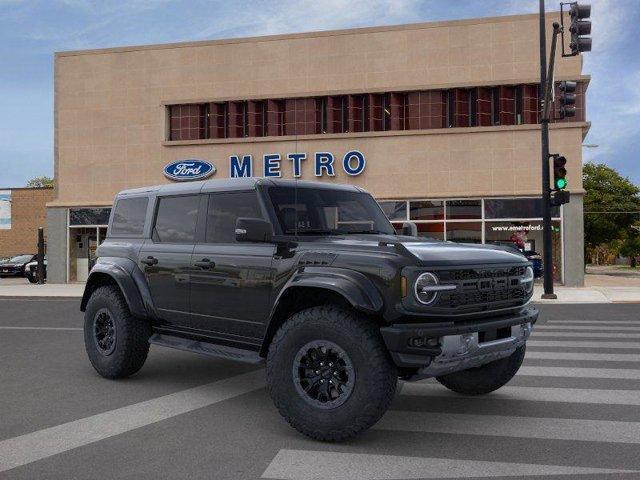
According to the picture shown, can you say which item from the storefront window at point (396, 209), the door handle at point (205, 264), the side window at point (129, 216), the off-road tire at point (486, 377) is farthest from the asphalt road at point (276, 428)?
the storefront window at point (396, 209)

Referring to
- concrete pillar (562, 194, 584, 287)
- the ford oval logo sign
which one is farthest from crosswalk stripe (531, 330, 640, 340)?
the ford oval logo sign

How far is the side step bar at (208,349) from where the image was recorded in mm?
5211

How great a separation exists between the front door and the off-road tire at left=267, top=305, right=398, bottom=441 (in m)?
0.54

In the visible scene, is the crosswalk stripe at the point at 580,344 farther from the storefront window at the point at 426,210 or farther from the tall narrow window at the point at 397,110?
the tall narrow window at the point at 397,110

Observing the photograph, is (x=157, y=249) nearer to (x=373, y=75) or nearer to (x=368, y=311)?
(x=368, y=311)

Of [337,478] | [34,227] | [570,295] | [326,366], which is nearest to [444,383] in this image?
[326,366]

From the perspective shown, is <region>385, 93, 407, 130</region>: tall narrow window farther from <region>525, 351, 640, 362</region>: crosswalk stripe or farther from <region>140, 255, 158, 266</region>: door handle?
<region>140, 255, 158, 266</region>: door handle

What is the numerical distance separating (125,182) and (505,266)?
2475cm

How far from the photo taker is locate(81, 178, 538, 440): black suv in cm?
438

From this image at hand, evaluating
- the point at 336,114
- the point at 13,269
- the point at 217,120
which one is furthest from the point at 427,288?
the point at 13,269

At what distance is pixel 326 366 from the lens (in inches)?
180

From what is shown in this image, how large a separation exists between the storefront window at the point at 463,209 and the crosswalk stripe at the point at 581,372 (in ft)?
57.0

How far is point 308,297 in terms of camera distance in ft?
16.4

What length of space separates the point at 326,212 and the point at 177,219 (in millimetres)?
1509
